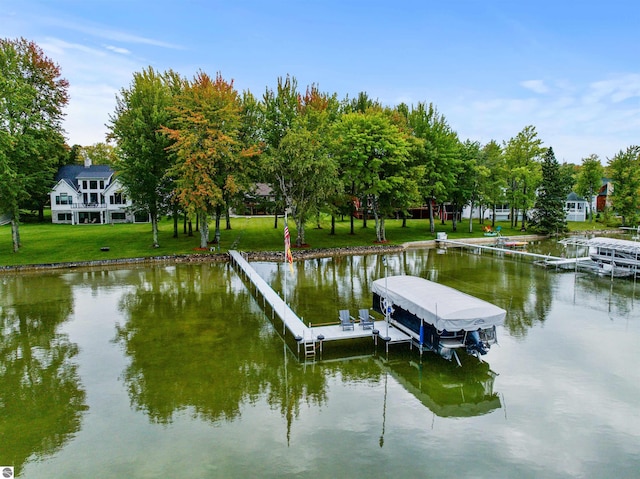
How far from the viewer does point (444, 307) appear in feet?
50.2

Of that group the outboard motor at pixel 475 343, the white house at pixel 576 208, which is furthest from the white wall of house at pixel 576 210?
the outboard motor at pixel 475 343

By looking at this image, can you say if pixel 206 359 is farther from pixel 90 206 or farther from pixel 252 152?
pixel 90 206

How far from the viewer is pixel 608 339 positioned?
17.4m

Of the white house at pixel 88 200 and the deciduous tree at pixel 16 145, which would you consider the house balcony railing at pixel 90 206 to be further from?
the deciduous tree at pixel 16 145

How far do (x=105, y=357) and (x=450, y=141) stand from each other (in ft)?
138

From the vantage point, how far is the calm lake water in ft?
33.1

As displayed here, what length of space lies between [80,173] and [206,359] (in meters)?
53.6

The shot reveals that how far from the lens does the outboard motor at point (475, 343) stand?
48.8 ft

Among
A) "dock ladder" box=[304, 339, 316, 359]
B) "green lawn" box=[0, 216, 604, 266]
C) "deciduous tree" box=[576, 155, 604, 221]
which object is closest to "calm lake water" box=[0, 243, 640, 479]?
"dock ladder" box=[304, 339, 316, 359]

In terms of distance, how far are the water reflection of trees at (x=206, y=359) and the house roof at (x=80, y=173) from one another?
4003 cm

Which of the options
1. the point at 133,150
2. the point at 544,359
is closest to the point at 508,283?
the point at 544,359

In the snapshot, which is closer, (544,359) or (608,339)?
(544,359)

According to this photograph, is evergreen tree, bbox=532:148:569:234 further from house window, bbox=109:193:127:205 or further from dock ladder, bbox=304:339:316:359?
house window, bbox=109:193:127:205

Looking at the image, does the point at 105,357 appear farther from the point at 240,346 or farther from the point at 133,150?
the point at 133,150
